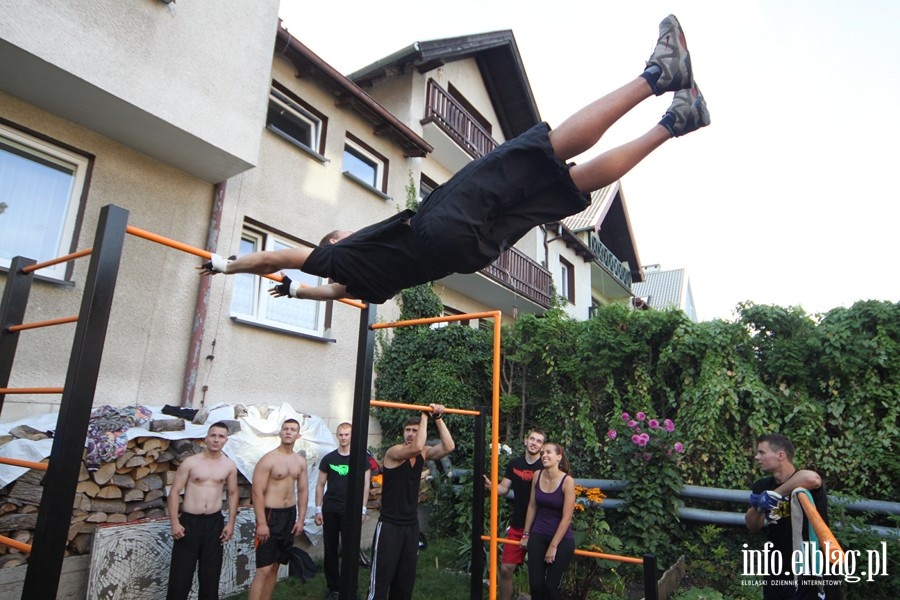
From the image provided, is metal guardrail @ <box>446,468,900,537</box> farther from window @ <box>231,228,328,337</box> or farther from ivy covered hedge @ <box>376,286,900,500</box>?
window @ <box>231,228,328,337</box>

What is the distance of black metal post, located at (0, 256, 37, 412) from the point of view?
3.35 m

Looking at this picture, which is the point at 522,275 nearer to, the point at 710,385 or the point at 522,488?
the point at 710,385

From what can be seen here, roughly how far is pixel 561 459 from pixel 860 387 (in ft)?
10.9

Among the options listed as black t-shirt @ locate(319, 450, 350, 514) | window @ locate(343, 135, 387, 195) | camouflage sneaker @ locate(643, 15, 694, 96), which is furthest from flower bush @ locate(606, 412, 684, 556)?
window @ locate(343, 135, 387, 195)

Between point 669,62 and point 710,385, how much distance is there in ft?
16.5

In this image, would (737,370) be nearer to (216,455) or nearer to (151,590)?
(216,455)

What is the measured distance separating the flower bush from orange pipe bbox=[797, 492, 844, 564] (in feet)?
8.22

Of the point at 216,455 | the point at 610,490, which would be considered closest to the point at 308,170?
the point at 216,455

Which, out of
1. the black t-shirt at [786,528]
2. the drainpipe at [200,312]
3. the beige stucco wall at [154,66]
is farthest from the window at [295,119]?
the black t-shirt at [786,528]

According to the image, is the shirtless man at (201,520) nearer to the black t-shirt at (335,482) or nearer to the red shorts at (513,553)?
the black t-shirt at (335,482)

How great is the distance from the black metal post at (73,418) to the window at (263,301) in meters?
4.89

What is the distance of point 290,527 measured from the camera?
16.4ft

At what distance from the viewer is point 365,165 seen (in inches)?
394

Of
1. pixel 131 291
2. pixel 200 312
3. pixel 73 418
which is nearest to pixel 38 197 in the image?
pixel 131 291
